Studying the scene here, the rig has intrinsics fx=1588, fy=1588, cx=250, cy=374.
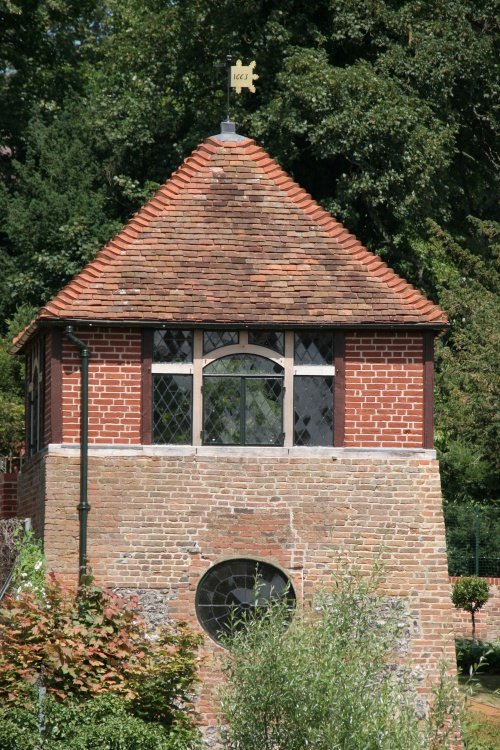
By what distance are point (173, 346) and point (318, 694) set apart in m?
6.29

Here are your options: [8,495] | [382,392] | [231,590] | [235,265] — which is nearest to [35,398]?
[8,495]

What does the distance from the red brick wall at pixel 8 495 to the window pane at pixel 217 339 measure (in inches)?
208

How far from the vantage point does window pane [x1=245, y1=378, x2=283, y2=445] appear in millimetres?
20359

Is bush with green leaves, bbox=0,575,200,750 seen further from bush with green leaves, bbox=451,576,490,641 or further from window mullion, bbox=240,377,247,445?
bush with green leaves, bbox=451,576,490,641

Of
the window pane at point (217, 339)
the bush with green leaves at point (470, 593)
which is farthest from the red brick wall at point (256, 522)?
the bush with green leaves at point (470, 593)

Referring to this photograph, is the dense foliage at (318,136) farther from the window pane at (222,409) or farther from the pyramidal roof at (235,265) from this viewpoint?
the window pane at (222,409)

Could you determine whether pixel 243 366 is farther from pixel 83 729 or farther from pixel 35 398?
pixel 83 729

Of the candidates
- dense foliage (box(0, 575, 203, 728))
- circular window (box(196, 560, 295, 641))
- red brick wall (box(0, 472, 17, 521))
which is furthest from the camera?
red brick wall (box(0, 472, 17, 521))

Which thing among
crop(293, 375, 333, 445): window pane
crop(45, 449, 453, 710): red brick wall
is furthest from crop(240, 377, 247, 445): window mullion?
crop(293, 375, 333, 445): window pane

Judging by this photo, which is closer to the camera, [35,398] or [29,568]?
[29,568]

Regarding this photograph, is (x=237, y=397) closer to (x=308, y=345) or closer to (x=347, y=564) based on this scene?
(x=308, y=345)

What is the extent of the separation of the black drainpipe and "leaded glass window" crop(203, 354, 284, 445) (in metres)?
1.51

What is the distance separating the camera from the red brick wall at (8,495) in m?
24.1

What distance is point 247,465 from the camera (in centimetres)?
2014
